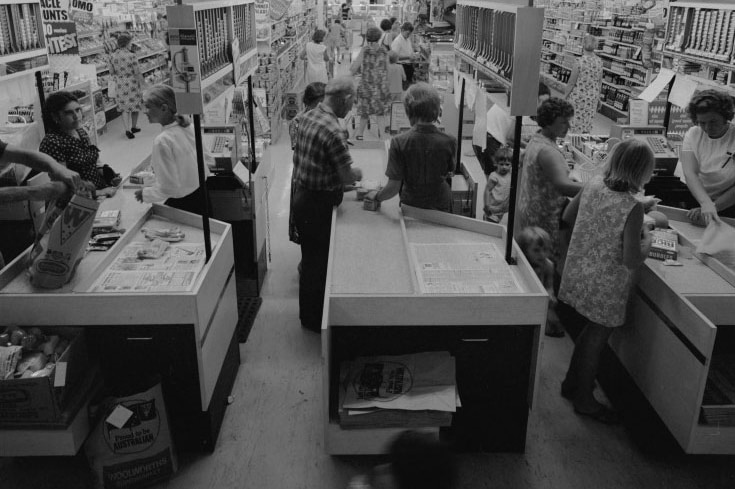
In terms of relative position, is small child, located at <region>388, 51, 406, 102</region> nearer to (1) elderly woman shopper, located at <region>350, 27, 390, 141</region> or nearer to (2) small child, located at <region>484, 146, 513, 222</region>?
(1) elderly woman shopper, located at <region>350, 27, 390, 141</region>

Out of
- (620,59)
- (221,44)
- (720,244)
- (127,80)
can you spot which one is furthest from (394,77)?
(720,244)

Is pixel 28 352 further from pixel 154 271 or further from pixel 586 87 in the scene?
pixel 586 87

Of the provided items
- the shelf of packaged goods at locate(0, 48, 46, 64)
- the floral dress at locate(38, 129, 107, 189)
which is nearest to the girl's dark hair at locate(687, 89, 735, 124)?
the floral dress at locate(38, 129, 107, 189)

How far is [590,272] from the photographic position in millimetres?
3432

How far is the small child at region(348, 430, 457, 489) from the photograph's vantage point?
→ 1.35m

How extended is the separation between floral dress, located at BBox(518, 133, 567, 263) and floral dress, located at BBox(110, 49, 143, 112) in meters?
8.47

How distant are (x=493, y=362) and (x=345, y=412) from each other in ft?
2.57

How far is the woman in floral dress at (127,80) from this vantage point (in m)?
11.0

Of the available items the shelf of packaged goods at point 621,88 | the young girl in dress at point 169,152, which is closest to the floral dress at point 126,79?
the young girl in dress at point 169,152

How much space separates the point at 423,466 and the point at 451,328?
1826 mm

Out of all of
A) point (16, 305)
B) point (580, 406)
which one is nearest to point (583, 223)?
point (580, 406)

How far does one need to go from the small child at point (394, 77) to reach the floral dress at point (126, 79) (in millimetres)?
4336

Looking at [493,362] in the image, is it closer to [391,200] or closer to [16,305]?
[391,200]

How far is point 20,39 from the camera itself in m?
5.33
